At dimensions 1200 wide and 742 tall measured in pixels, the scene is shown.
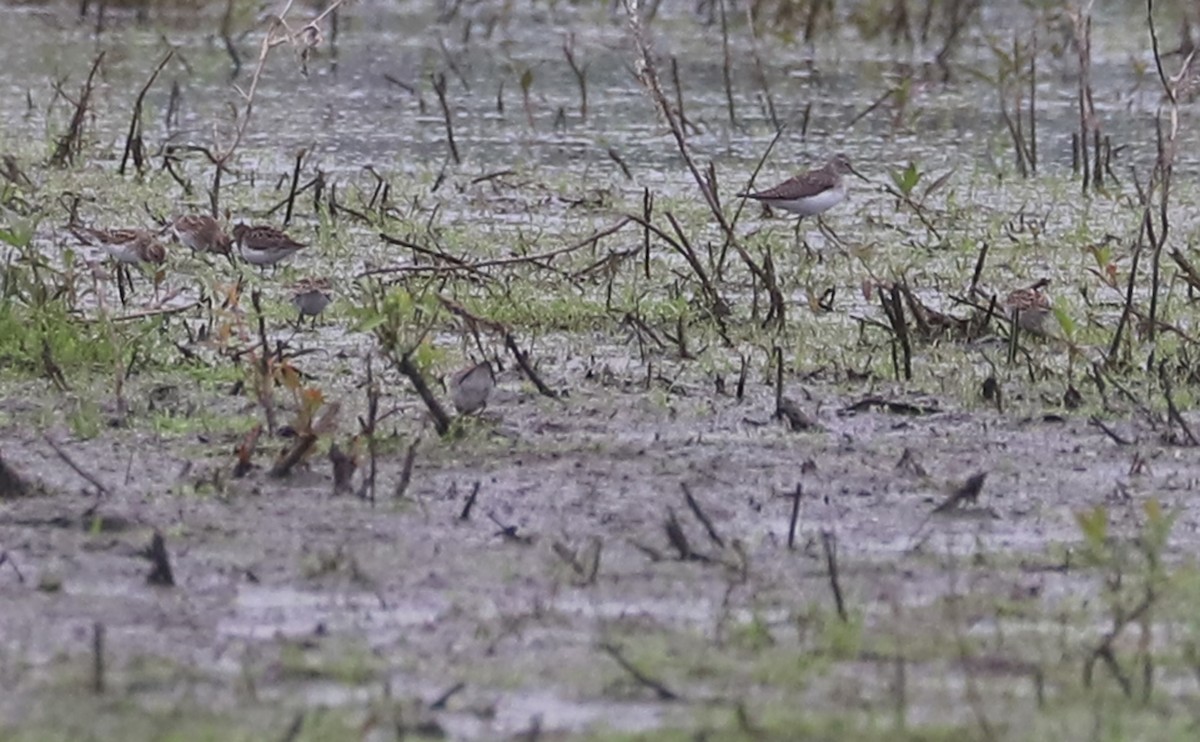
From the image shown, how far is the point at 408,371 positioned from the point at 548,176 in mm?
4403

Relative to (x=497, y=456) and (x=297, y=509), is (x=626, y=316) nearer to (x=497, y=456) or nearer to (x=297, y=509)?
(x=497, y=456)

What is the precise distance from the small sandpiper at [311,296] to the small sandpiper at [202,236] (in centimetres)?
65

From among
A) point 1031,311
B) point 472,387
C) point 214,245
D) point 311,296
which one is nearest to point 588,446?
point 472,387

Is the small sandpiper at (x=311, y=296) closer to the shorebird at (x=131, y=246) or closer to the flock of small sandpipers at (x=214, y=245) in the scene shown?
the flock of small sandpipers at (x=214, y=245)

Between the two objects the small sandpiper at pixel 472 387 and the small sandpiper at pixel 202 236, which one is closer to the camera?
the small sandpiper at pixel 472 387

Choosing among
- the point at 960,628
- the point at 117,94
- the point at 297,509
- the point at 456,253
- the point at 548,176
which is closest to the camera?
the point at 960,628

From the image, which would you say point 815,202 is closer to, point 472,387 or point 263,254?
point 263,254

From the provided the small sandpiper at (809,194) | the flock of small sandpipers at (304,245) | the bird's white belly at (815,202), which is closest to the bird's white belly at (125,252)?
the flock of small sandpipers at (304,245)

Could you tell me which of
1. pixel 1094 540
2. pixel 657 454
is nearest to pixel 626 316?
pixel 657 454

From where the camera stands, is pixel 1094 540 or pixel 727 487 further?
pixel 727 487

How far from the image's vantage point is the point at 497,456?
4.49 meters

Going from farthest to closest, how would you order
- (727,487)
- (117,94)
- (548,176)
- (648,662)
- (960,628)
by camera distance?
(117,94) < (548,176) < (727,487) < (960,628) < (648,662)

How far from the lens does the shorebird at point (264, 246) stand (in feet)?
20.5

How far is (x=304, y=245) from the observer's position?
642cm
